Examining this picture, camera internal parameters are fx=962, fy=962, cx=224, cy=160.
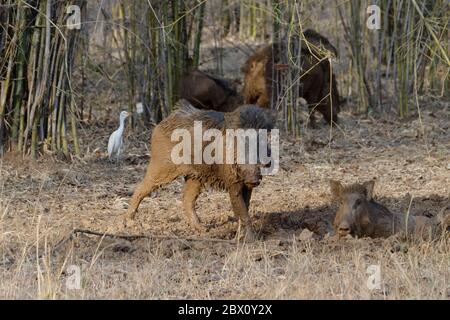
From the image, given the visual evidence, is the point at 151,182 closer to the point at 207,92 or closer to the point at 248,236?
the point at 248,236

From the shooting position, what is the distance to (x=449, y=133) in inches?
453

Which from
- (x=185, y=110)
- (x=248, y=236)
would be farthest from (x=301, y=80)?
(x=248, y=236)

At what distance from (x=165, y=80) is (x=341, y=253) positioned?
5.64m

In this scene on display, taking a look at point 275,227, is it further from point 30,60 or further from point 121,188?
point 30,60

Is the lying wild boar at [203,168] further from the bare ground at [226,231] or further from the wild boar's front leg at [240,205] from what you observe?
the bare ground at [226,231]

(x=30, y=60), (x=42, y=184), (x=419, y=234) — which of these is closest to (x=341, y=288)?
(x=419, y=234)

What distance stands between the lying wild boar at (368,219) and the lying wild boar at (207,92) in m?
4.71

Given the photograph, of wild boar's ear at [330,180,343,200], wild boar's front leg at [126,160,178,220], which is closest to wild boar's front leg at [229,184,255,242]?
wild boar's front leg at [126,160,178,220]

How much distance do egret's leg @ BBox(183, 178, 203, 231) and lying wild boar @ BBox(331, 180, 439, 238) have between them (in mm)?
1105

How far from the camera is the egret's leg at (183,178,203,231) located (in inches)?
300

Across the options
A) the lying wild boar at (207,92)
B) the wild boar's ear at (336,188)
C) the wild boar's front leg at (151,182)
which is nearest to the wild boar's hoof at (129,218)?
the wild boar's front leg at (151,182)

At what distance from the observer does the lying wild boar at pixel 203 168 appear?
7.01m

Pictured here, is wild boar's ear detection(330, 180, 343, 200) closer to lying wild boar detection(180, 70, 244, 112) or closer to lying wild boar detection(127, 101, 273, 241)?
lying wild boar detection(127, 101, 273, 241)

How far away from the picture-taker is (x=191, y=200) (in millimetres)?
7645
